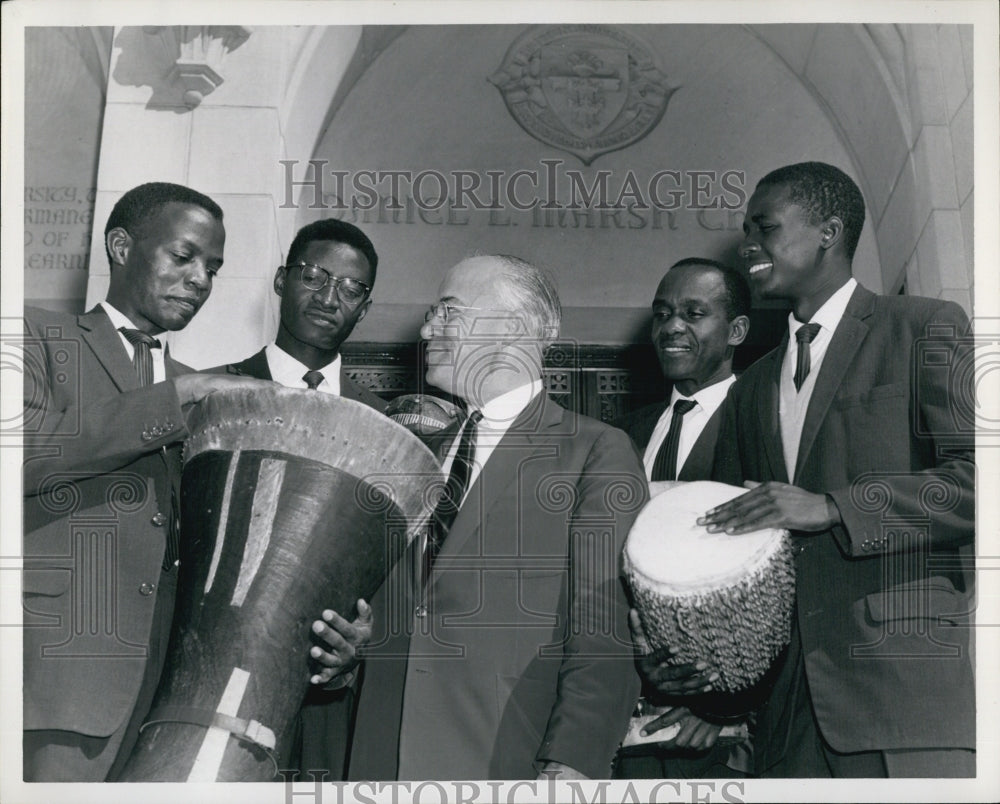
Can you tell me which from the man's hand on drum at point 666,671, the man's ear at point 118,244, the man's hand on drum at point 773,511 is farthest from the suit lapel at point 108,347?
the man's hand on drum at point 773,511

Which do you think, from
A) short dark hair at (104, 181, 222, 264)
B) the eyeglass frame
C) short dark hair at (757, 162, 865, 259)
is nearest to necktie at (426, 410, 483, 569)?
the eyeglass frame

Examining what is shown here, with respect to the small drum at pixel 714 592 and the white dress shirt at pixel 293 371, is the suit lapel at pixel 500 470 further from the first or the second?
the white dress shirt at pixel 293 371

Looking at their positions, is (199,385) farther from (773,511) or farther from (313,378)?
(773,511)

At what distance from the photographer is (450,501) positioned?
545 cm

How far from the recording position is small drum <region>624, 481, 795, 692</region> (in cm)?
496

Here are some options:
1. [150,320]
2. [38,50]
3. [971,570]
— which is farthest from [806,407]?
[38,50]

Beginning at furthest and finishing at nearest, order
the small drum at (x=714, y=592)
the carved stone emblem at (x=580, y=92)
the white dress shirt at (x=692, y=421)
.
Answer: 1. the carved stone emblem at (x=580, y=92)
2. the white dress shirt at (x=692, y=421)
3. the small drum at (x=714, y=592)

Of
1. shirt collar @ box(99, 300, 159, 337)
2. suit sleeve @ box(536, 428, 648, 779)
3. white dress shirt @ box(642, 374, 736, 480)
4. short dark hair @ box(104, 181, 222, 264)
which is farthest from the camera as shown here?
short dark hair @ box(104, 181, 222, 264)

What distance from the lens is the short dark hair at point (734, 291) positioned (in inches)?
239

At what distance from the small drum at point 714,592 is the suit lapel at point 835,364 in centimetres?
53

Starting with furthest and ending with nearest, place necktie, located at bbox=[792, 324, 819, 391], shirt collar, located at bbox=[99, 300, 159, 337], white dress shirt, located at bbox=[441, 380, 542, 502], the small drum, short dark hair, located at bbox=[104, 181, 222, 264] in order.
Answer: short dark hair, located at bbox=[104, 181, 222, 264], shirt collar, located at bbox=[99, 300, 159, 337], necktie, located at bbox=[792, 324, 819, 391], white dress shirt, located at bbox=[441, 380, 542, 502], the small drum

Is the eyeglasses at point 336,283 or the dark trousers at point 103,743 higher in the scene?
the eyeglasses at point 336,283
